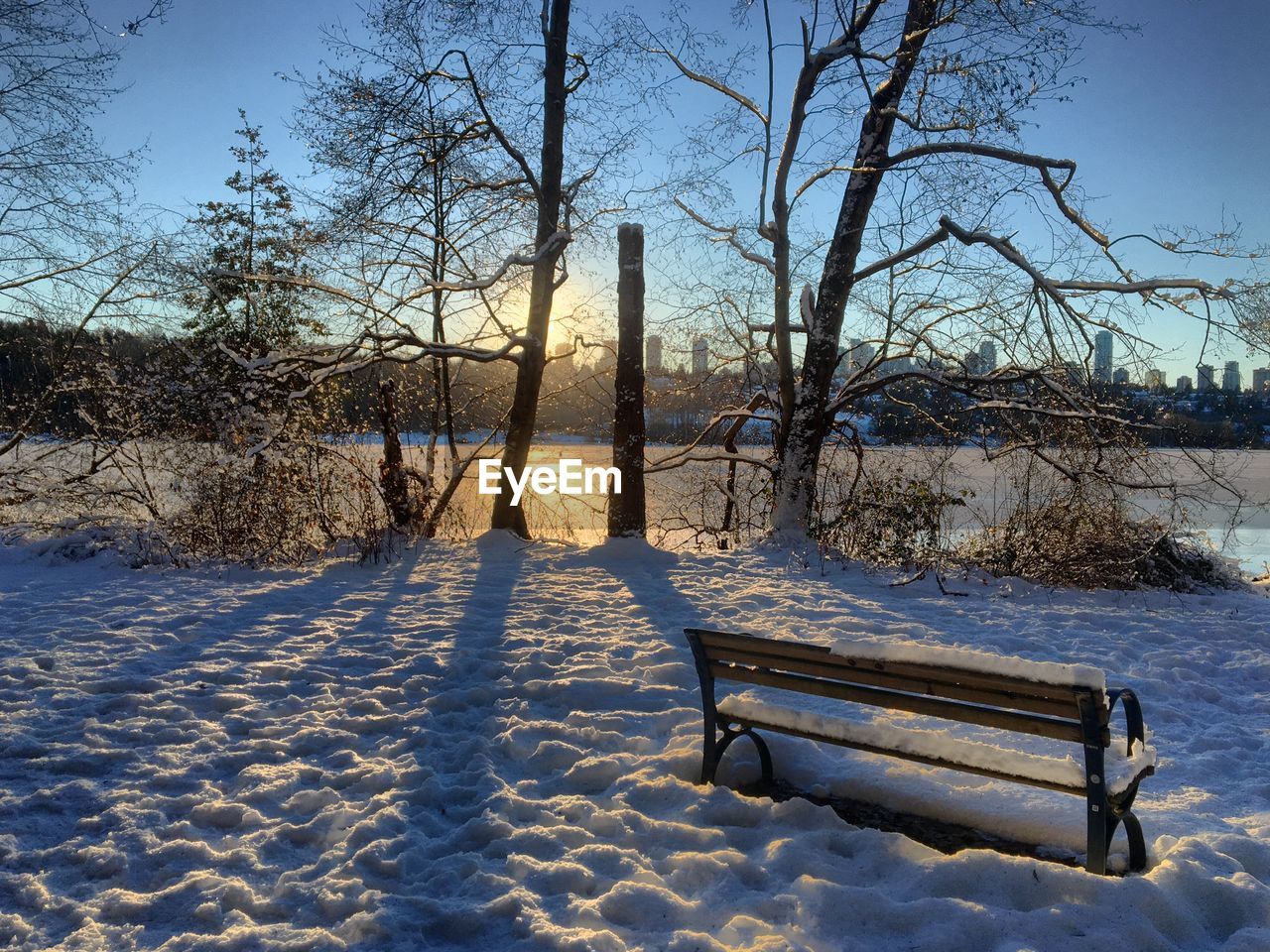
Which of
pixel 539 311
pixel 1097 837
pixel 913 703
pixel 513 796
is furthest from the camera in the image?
pixel 539 311

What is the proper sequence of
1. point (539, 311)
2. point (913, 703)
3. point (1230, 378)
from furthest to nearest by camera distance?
point (539, 311)
point (1230, 378)
point (913, 703)

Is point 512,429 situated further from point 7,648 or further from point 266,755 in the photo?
point 266,755

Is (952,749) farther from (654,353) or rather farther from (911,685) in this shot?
(654,353)

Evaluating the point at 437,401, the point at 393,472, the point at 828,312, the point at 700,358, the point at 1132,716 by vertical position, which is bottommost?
the point at 1132,716

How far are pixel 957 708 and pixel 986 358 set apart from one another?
8758 millimetres

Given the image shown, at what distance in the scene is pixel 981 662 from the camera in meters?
3.24

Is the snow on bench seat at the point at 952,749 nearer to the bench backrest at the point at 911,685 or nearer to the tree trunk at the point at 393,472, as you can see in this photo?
the bench backrest at the point at 911,685

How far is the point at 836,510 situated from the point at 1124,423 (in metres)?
3.59

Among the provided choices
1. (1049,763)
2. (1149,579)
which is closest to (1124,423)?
(1149,579)

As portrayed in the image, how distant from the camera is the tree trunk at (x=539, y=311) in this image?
36.1 feet

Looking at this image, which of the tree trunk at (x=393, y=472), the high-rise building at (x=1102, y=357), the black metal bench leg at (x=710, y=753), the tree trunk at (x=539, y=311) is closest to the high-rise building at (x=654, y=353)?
the tree trunk at (x=539, y=311)

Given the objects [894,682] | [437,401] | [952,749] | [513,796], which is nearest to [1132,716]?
[952,749]

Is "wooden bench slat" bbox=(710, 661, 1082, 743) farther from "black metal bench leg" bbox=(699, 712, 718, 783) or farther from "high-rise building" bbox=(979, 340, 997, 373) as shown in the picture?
"high-rise building" bbox=(979, 340, 997, 373)

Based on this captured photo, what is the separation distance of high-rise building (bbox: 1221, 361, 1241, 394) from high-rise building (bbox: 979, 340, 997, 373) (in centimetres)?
255
